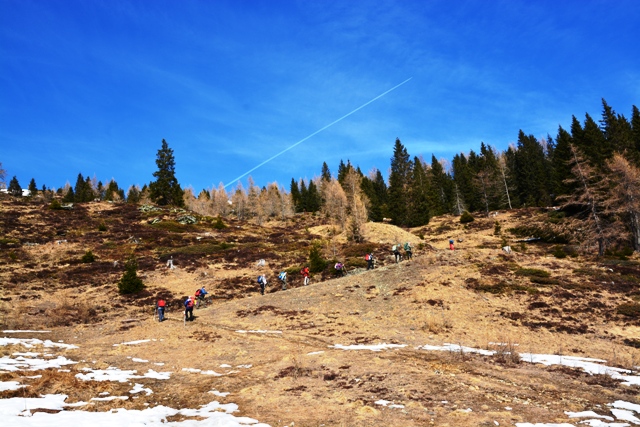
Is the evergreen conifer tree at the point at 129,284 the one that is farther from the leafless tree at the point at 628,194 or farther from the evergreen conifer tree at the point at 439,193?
the evergreen conifer tree at the point at 439,193

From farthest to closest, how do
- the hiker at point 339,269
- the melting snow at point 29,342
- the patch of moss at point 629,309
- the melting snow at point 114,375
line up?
the hiker at point 339,269, the patch of moss at point 629,309, the melting snow at point 29,342, the melting snow at point 114,375

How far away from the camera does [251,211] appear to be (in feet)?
410

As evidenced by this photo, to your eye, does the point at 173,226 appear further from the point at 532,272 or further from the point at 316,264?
the point at 532,272

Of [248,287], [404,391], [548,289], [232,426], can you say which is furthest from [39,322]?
[548,289]

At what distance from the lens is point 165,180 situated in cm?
8256

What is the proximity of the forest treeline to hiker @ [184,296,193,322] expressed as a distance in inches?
1130

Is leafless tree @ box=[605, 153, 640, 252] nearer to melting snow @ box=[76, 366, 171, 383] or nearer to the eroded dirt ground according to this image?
the eroded dirt ground

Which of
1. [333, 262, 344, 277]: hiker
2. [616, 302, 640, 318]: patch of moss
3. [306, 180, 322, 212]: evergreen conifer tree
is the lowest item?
[616, 302, 640, 318]: patch of moss

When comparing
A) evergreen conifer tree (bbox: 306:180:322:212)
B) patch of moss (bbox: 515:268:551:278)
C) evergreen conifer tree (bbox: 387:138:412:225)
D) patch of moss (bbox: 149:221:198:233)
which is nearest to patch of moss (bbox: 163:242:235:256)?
patch of moss (bbox: 149:221:198:233)

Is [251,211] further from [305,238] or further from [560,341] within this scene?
[560,341]

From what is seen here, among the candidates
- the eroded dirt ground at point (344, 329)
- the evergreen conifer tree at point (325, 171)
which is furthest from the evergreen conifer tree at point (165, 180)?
the evergreen conifer tree at point (325, 171)

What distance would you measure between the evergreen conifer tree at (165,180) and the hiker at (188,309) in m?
67.4

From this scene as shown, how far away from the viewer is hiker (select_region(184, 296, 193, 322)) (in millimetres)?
21133

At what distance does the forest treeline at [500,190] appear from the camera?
116ft
